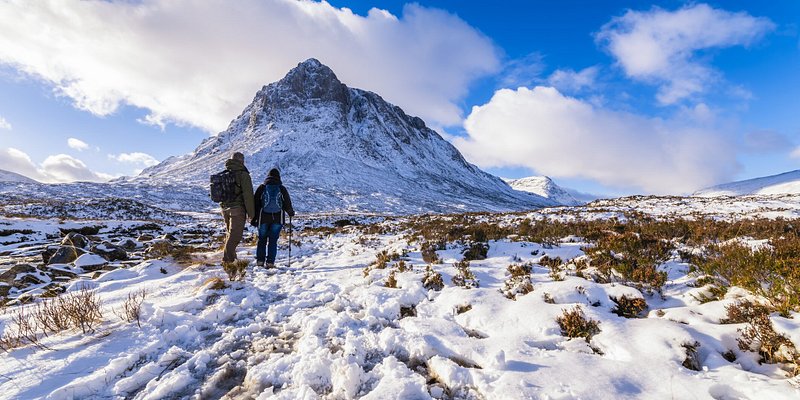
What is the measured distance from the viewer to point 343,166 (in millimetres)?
97812

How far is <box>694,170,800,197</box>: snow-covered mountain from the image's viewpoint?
88256 millimetres

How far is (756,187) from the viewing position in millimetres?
101312

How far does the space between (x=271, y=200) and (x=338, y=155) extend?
9868cm

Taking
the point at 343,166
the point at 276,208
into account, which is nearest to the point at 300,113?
the point at 343,166

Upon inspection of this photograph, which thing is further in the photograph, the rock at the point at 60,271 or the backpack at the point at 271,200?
the backpack at the point at 271,200

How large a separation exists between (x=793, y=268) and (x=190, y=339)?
24.6 ft

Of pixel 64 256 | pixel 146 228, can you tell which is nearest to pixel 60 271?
pixel 64 256

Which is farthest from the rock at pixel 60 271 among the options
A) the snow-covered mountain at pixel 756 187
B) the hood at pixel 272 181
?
the snow-covered mountain at pixel 756 187

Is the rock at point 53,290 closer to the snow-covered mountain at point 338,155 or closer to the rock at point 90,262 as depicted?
the rock at point 90,262

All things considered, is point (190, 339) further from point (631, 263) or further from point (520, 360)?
point (631, 263)

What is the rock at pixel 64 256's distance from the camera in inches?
351

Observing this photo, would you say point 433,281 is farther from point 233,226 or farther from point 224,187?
point 224,187

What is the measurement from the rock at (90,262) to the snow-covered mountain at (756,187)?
116m

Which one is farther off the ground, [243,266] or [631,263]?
[631,263]
